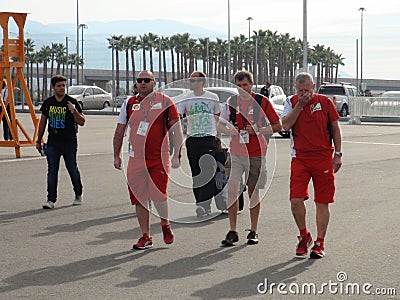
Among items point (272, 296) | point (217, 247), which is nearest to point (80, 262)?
point (217, 247)

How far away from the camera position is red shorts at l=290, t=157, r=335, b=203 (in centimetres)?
862

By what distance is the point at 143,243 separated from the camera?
909 cm

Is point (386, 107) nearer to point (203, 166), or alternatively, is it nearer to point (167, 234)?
point (203, 166)

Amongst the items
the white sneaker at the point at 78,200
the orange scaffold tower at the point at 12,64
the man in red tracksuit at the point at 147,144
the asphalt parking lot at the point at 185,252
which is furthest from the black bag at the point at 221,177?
the orange scaffold tower at the point at 12,64

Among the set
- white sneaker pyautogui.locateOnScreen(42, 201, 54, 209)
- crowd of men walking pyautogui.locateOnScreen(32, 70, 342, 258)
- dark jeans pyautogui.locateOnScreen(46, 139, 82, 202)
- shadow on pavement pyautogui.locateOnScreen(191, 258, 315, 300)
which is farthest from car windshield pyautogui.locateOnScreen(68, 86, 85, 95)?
shadow on pavement pyautogui.locateOnScreen(191, 258, 315, 300)

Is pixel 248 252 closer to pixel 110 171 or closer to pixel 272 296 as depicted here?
pixel 272 296

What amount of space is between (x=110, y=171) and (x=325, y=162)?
923 centimetres

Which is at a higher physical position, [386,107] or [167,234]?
[386,107]

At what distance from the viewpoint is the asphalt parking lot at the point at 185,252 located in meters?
7.18

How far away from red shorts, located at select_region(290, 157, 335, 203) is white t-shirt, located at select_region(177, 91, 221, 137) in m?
2.42

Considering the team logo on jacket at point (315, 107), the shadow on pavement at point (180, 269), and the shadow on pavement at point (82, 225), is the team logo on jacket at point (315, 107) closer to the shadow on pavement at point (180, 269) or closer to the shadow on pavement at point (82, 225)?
the shadow on pavement at point (180, 269)

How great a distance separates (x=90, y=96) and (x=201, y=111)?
48.0 metres

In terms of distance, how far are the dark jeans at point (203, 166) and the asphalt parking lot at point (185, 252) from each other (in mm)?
444

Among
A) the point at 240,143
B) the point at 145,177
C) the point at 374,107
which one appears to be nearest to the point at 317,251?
the point at 240,143
